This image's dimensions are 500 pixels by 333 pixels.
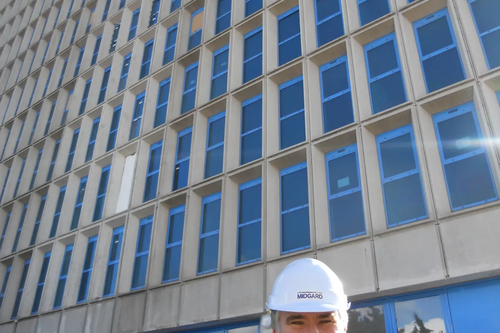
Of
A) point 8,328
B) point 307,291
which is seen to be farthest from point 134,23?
point 307,291

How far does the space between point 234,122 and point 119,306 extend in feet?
21.9

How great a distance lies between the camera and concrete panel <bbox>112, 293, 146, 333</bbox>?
1335cm

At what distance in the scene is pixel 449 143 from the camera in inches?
402

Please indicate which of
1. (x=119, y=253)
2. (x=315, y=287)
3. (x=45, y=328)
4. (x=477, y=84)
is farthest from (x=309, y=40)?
(x=45, y=328)

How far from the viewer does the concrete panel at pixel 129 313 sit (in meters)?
13.4

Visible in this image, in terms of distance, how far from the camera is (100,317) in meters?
14.4

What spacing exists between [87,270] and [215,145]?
21.6ft

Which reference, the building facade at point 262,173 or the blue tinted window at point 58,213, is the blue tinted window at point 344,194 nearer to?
the building facade at point 262,173

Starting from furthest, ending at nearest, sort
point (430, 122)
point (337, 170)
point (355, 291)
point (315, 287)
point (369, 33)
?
point (369, 33) < point (337, 170) < point (430, 122) < point (355, 291) < point (315, 287)

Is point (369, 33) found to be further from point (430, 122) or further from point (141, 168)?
point (141, 168)

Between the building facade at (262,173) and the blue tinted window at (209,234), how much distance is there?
0.06m

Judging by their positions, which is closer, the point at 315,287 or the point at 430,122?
the point at 315,287

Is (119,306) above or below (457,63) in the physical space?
below

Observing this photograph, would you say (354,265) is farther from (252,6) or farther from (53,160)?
(53,160)
